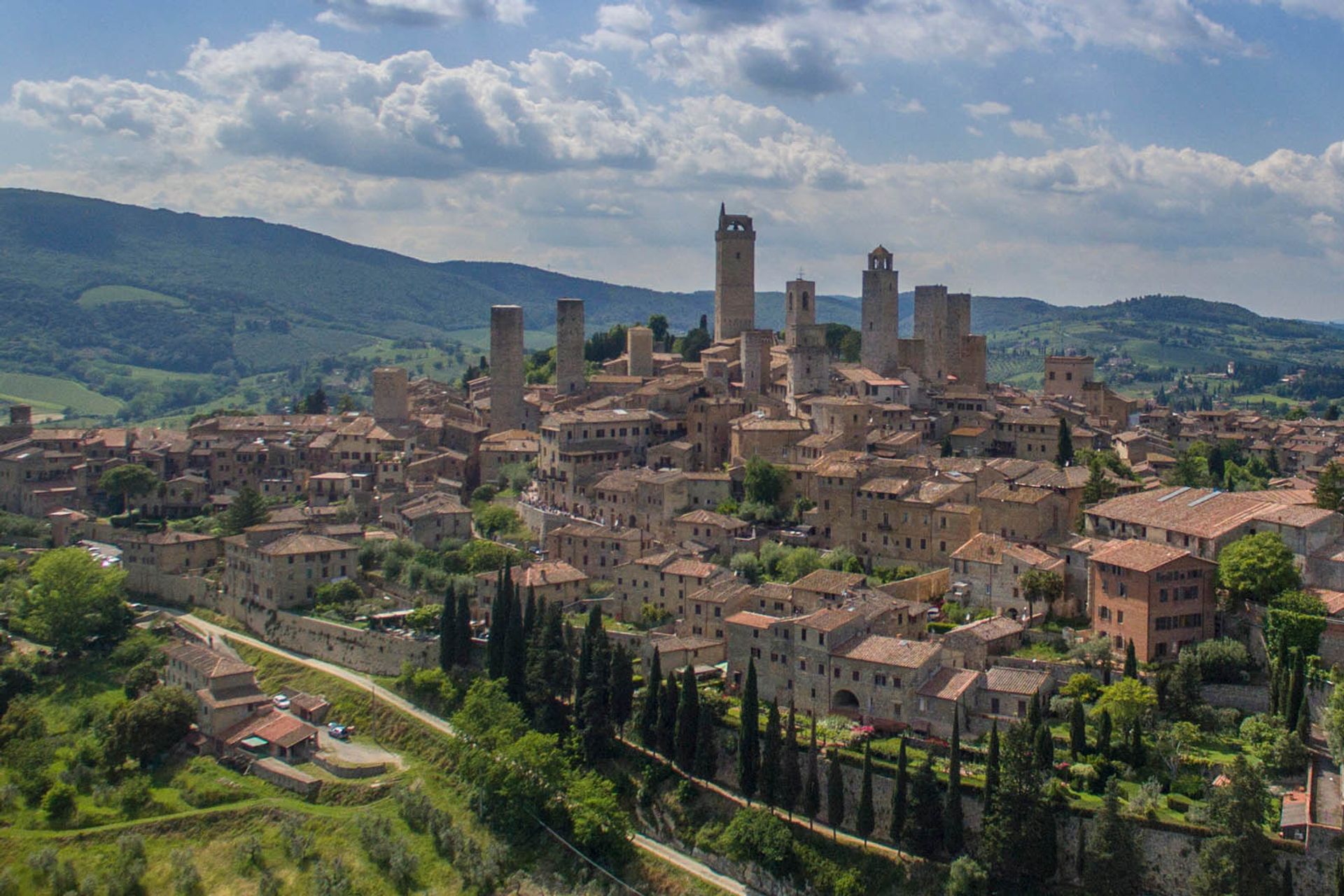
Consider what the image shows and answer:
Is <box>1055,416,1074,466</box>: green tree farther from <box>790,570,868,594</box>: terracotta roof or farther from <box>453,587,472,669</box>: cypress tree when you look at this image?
<box>453,587,472,669</box>: cypress tree

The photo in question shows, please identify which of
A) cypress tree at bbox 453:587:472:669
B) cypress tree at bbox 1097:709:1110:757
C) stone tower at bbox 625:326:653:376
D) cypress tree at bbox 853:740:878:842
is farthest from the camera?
stone tower at bbox 625:326:653:376

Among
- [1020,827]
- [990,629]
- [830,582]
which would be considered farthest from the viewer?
[830,582]

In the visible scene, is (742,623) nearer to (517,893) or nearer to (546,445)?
(517,893)

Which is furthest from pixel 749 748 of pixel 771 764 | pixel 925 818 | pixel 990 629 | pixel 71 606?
pixel 71 606

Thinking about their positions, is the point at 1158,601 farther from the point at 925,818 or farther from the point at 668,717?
the point at 668,717

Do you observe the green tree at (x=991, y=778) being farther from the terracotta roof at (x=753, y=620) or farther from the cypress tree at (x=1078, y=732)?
the terracotta roof at (x=753, y=620)

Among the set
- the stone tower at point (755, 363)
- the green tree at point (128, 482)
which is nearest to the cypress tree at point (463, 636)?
the stone tower at point (755, 363)

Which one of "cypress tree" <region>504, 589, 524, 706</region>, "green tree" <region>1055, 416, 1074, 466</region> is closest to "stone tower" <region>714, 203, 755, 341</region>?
"green tree" <region>1055, 416, 1074, 466</region>
